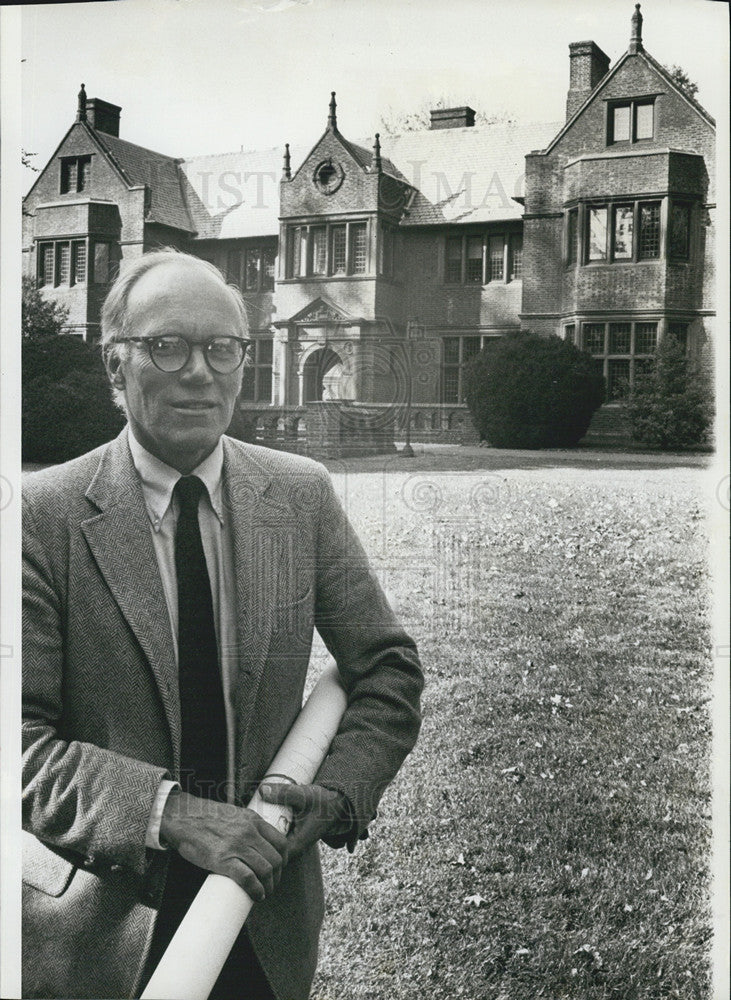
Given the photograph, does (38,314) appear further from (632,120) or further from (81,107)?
(632,120)

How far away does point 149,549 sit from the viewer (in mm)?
3480

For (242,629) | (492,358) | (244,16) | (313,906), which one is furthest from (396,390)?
(313,906)

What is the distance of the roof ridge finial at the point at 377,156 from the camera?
12.5ft

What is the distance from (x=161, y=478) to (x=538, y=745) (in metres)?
1.74

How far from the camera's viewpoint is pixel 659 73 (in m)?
3.75

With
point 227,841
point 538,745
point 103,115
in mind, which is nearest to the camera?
point 227,841

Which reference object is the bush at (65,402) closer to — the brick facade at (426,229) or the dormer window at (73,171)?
the brick facade at (426,229)

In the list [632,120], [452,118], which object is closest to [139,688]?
[452,118]

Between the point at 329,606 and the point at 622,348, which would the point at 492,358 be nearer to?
the point at 622,348

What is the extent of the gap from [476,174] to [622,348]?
0.89 meters

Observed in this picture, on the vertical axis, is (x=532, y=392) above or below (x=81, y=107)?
below

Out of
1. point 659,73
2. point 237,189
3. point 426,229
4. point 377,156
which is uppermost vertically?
point 659,73

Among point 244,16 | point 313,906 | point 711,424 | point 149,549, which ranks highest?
point 244,16

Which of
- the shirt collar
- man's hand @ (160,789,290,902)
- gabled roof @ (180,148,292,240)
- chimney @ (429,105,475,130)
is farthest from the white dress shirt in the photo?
chimney @ (429,105,475,130)
